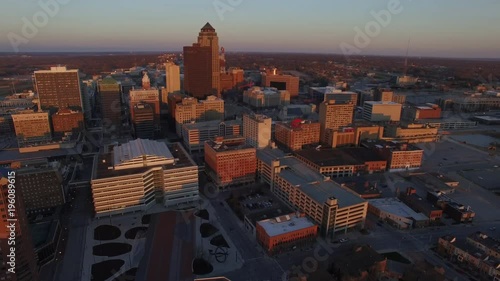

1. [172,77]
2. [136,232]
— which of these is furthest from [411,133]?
[172,77]

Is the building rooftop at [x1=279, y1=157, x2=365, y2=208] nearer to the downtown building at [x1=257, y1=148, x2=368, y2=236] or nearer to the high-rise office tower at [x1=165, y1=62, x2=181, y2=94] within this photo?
the downtown building at [x1=257, y1=148, x2=368, y2=236]

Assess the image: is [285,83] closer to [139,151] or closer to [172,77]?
[172,77]

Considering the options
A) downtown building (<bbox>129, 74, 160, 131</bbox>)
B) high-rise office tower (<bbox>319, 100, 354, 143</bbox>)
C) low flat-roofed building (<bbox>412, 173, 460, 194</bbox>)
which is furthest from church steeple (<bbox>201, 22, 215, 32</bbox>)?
low flat-roofed building (<bbox>412, 173, 460, 194</bbox>)

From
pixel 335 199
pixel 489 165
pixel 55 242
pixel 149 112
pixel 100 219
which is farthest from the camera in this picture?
pixel 149 112

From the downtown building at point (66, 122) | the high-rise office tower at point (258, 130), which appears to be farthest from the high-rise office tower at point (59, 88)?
the high-rise office tower at point (258, 130)

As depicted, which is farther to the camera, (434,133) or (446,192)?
(434,133)

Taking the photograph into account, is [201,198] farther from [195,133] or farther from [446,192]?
[446,192]

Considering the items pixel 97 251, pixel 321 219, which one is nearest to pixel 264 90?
pixel 321 219
